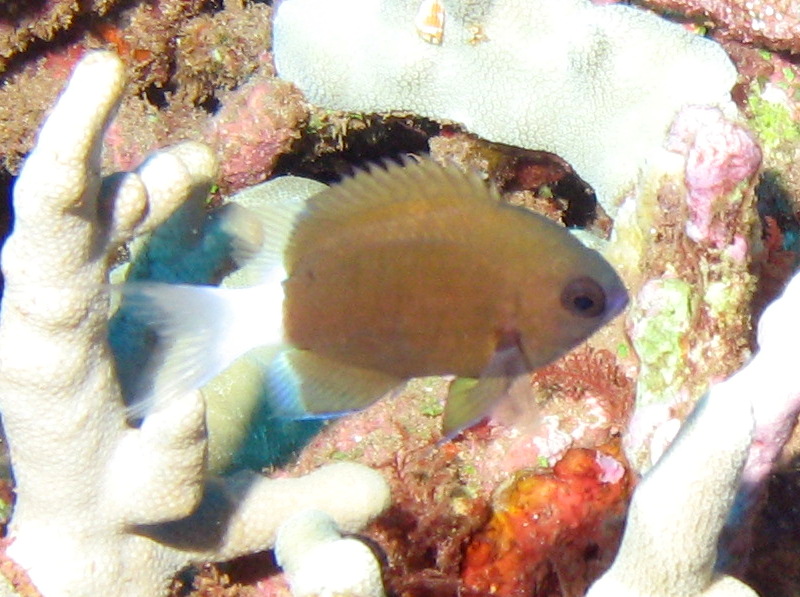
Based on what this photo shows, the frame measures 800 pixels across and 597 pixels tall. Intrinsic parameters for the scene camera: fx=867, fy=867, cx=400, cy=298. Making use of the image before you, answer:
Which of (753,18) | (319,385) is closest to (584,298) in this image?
(319,385)

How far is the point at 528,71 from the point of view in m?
3.77

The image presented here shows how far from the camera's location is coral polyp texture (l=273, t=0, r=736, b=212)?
11.8 feet

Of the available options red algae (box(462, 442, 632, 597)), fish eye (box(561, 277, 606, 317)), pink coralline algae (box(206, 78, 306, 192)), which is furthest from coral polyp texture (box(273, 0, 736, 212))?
fish eye (box(561, 277, 606, 317))

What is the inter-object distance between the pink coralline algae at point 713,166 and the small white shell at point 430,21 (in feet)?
3.96

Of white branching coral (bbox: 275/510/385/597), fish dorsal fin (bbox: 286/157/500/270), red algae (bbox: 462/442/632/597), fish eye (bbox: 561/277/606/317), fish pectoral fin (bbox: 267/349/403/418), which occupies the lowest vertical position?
red algae (bbox: 462/442/632/597)

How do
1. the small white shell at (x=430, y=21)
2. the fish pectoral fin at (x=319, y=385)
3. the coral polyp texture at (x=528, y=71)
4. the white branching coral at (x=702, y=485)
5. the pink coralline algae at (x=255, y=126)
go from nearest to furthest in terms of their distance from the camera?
the white branching coral at (x=702, y=485)
the fish pectoral fin at (x=319, y=385)
the coral polyp texture at (x=528, y=71)
the small white shell at (x=430, y=21)
the pink coralline algae at (x=255, y=126)

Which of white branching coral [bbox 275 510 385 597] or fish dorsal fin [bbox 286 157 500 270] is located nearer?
fish dorsal fin [bbox 286 157 500 270]

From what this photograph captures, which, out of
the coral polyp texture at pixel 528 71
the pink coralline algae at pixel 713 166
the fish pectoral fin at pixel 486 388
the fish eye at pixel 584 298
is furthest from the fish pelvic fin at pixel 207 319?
the coral polyp texture at pixel 528 71

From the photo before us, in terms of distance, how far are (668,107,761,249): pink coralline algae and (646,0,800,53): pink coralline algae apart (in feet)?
3.01

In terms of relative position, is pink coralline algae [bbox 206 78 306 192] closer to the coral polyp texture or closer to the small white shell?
the coral polyp texture

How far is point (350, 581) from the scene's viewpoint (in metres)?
2.21

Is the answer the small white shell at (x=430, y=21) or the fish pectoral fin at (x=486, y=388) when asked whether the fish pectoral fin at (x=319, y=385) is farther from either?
the small white shell at (x=430, y=21)

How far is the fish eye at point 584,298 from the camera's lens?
1.98 metres

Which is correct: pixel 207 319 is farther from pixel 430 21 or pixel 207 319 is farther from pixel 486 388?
pixel 430 21
